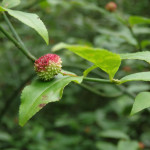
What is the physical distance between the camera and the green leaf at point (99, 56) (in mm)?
708

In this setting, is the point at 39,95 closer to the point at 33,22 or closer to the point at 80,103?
the point at 33,22

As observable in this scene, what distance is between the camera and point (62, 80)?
86 cm

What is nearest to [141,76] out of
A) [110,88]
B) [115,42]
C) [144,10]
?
[115,42]

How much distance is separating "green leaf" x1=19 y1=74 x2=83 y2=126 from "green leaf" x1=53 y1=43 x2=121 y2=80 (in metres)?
0.08

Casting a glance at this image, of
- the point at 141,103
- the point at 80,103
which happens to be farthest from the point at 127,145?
the point at 80,103

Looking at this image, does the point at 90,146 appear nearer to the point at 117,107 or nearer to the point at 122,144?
the point at 117,107

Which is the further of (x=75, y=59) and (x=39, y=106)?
(x=75, y=59)

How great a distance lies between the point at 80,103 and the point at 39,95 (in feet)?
9.60

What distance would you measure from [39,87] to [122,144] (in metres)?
1.29

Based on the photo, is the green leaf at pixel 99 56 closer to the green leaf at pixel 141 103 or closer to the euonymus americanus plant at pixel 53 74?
the euonymus americanus plant at pixel 53 74

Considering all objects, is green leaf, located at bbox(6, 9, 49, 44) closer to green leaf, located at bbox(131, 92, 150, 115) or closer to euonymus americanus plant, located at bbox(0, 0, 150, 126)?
euonymus americanus plant, located at bbox(0, 0, 150, 126)

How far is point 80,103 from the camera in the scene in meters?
3.71

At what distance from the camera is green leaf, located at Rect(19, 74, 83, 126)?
76 cm

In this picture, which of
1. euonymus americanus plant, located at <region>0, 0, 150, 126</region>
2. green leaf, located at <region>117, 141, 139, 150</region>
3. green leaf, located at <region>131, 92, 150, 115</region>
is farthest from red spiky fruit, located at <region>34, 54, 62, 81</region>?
green leaf, located at <region>117, 141, 139, 150</region>
